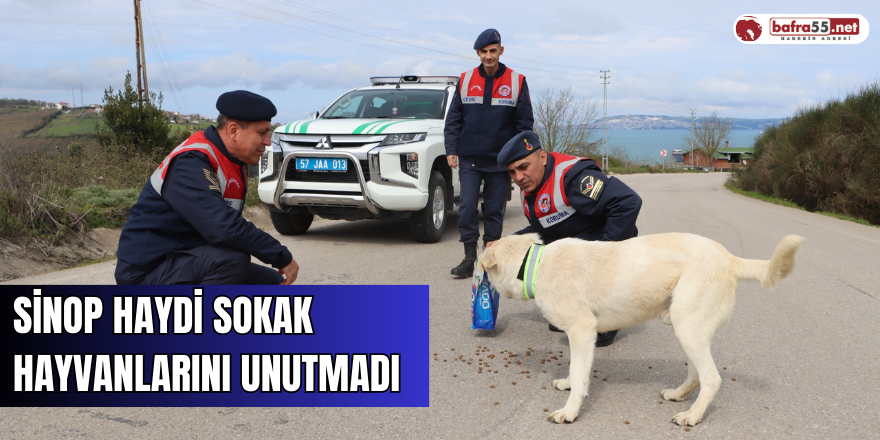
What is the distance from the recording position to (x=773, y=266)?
303 centimetres

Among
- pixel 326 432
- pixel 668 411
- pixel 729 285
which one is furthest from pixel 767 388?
pixel 326 432

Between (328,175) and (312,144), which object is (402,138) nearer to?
(328,175)

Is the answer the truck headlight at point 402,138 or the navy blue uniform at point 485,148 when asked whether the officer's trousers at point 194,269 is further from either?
the truck headlight at point 402,138

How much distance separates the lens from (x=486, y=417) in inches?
128

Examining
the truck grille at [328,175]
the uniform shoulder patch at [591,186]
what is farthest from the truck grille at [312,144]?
the uniform shoulder patch at [591,186]

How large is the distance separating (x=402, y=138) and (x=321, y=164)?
1.11 meters

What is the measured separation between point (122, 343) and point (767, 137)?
29.3 metres

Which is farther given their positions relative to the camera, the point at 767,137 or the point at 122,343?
the point at 767,137

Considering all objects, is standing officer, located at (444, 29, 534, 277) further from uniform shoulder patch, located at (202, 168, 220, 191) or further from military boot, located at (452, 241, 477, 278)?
uniform shoulder patch, located at (202, 168, 220, 191)

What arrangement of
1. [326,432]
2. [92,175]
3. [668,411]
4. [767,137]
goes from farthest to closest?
[767,137], [92,175], [668,411], [326,432]

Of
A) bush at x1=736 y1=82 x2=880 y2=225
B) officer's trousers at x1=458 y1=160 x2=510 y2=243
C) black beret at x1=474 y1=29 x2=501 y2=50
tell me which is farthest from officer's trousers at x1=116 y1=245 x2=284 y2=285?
bush at x1=736 y1=82 x2=880 y2=225

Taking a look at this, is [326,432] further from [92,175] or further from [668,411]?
[92,175]

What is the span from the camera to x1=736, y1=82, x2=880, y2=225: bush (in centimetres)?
1515

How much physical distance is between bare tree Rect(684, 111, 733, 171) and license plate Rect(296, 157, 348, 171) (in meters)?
92.7
